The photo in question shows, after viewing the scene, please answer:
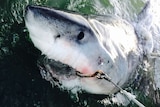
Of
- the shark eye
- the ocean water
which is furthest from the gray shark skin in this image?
the ocean water

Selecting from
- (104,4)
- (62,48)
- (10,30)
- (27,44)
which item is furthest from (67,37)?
(104,4)

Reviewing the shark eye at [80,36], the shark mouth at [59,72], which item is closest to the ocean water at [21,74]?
the shark mouth at [59,72]

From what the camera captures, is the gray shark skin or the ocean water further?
the ocean water

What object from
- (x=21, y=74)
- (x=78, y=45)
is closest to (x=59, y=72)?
(x=78, y=45)

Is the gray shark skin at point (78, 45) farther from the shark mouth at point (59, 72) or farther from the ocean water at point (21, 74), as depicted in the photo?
the ocean water at point (21, 74)

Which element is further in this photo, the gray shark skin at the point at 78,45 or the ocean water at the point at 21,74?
the ocean water at the point at 21,74

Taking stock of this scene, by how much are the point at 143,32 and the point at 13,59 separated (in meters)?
0.72

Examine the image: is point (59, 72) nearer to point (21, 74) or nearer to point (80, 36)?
point (80, 36)

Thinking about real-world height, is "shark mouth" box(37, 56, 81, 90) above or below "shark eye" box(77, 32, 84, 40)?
below

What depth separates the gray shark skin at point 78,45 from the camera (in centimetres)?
150

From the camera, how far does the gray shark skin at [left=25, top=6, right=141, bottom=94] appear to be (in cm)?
150

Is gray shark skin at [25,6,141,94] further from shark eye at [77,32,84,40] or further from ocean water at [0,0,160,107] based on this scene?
ocean water at [0,0,160,107]

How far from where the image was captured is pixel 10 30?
81.0 inches

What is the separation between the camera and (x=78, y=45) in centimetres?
153
